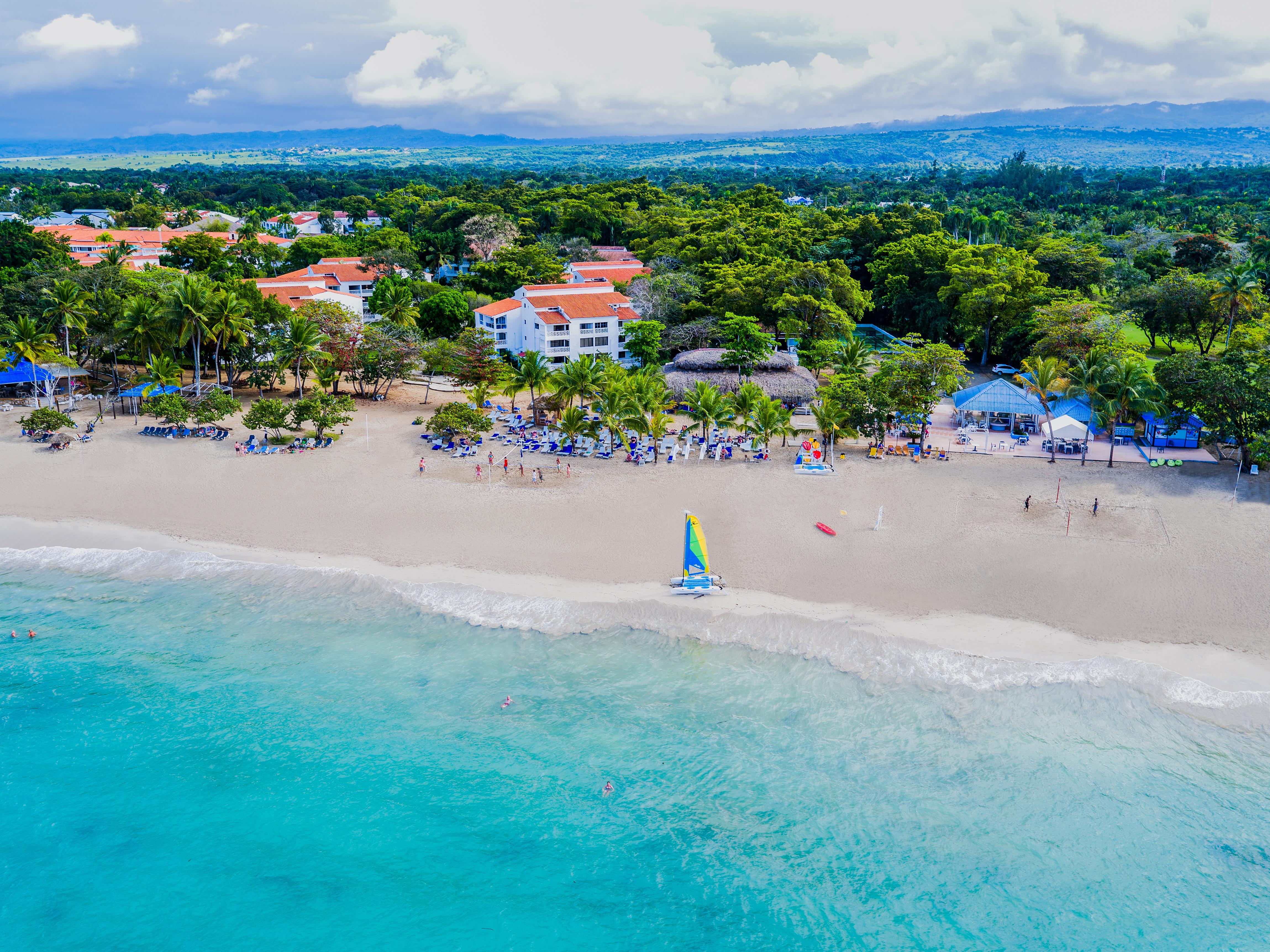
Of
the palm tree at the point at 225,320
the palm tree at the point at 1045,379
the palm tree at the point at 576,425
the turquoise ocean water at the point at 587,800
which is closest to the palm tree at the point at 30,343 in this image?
the palm tree at the point at 225,320

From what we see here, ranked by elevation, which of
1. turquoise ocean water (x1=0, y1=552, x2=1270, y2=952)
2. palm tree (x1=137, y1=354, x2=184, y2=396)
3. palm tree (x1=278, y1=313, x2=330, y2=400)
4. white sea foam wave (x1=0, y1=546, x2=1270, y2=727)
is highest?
palm tree (x1=278, y1=313, x2=330, y2=400)

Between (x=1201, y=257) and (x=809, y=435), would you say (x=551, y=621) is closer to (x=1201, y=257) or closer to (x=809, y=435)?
(x=809, y=435)

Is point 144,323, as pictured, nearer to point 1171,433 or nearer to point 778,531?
point 778,531

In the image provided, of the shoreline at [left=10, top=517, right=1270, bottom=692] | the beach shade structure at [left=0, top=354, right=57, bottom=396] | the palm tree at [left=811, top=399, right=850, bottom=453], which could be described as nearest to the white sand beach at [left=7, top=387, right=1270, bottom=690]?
the shoreline at [left=10, top=517, right=1270, bottom=692]

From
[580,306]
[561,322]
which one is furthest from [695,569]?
[580,306]

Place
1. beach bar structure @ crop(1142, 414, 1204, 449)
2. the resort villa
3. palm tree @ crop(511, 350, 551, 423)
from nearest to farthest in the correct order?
A: beach bar structure @ crop(1142, 414, 1204, 449), palm tree @ crop(511, 350, 551, 423), the resort villa

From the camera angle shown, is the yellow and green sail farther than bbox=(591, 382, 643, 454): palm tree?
No

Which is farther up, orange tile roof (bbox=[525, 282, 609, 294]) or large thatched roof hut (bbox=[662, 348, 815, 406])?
orange tile roof (bbox=[525, 282, 609, 294])

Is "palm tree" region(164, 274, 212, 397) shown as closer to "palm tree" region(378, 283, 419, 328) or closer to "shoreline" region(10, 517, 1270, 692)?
"palm tree" region(378, 283, 419, 328)
